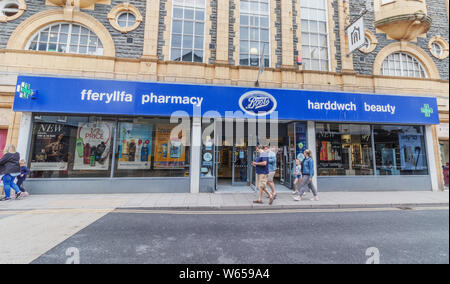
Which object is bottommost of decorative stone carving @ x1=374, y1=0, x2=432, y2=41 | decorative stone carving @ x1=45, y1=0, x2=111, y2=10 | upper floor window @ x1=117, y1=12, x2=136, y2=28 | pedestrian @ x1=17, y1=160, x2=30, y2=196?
pedestrian @ x1=17, y1=160, x2=30, y2=196

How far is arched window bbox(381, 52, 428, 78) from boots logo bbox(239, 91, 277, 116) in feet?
22.8

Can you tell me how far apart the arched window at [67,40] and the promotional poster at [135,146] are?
3.81 metres

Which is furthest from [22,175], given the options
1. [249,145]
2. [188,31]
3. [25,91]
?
[249,145]

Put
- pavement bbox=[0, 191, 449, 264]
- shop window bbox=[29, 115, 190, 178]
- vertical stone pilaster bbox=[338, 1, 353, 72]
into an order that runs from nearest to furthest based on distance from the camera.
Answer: pavement bbox=[0, 191, 449, 264] < shop window bbox=[29, 115, 190, 178] < vertical stone pilaster bbox=[338, 1, 353, 72]

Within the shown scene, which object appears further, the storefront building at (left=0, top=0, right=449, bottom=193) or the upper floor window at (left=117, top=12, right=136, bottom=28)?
the upper floor window at (left=117, top=12, right=136, bottom=28)

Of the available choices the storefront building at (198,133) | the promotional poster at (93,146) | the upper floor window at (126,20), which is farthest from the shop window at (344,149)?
the upper floor window at (126,20)

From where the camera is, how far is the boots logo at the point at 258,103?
820 centimetres

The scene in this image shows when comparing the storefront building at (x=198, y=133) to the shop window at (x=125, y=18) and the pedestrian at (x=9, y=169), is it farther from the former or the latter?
the shop window at (x=125, y=18)

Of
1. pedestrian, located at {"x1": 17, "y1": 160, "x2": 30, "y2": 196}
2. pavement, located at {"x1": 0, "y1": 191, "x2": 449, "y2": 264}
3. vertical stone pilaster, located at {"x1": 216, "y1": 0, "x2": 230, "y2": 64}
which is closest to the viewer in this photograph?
pavement, located at {"x1": 0, "y1": 191, "x2": 449, "y2": 264}

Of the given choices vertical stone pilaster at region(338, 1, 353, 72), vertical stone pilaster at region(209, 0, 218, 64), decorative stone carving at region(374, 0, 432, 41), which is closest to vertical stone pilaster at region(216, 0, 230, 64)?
vertical stone pilaster at region(209, 0, 218, 64)

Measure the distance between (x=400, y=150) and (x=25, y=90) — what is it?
54.0ft

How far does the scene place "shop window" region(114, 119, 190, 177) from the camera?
805 cm

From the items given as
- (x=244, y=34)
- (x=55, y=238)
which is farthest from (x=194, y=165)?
(x=244, y=34)

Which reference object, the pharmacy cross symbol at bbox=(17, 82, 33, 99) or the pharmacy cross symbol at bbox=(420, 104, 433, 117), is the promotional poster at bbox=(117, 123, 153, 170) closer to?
the pharmacy cross symbol at bbox=(17, 82, 33, 99)
